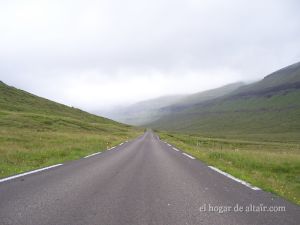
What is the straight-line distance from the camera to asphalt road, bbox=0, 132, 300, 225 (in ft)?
19.2

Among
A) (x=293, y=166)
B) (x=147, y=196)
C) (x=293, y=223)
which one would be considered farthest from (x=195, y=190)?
(x=293, y=166)

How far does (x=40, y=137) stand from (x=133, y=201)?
28112 mm

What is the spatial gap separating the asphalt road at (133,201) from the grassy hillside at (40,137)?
4094 mm

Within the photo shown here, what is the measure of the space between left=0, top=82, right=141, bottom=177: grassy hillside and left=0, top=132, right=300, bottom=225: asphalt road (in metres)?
4.09

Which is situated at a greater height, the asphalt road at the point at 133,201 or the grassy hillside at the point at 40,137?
the grassy hillside at the point at 40,137

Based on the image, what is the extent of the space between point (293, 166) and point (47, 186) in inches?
593

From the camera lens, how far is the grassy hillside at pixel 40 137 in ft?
56.2

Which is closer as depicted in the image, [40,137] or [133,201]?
[133,201]

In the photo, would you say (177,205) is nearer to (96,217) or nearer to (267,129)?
(96,217)

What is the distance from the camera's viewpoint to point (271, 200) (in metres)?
7.75

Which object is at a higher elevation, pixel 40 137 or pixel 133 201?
pixel 40 137

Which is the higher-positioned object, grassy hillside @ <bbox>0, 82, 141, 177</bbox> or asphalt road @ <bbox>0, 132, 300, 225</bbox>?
grassy hillside @ <bbox>0, 82, 141, 177</bbox>

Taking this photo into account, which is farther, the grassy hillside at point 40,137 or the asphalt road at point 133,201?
the grassy hillside at point 40,137

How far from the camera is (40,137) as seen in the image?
32906mm
